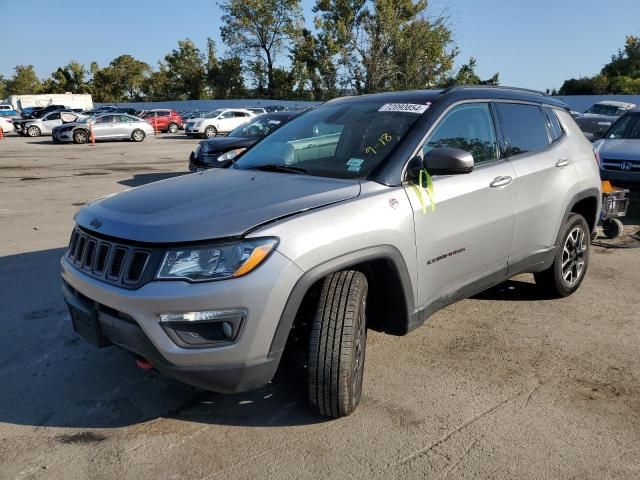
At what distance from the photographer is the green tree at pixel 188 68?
70.0m

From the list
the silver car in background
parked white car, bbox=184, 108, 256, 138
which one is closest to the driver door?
the silver car in background

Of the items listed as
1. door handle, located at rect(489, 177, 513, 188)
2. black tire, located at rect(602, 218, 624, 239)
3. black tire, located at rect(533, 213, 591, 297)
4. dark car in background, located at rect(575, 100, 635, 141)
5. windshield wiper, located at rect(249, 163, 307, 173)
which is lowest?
black tire, located at rect(602, 218, 624, 239)

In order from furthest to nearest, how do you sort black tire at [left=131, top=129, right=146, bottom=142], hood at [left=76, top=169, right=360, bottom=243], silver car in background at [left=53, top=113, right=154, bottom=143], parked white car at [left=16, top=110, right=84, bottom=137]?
parked white car at [left=16, top=110, right=84, bottom=137]
black tire at [left=131, top=129, right=146, bottom=142]
silver car in background at [left=53, top=113, right=154, bottom=143]
hood at [left=76, top=169, right=360, bottom=243]

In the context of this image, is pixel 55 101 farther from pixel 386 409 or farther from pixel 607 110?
pixel 386 409

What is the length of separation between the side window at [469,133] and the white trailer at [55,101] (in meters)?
61.2

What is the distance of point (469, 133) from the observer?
3.79 m

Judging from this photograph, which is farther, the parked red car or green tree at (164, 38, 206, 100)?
green tree at (164, 38, 206, 100)

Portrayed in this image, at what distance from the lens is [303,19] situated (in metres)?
62.0

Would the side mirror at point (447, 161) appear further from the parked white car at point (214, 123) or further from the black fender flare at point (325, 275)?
the parked white car at point (214, 123)

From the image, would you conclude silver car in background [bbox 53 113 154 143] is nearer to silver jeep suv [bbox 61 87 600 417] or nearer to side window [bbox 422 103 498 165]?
silver jeep suv [bbox 61 87 600 417]

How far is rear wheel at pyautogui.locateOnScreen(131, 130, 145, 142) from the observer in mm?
29016

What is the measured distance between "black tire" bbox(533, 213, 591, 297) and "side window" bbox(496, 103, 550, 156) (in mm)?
752

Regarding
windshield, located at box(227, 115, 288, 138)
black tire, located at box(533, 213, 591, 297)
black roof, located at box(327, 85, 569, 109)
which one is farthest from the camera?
windshield, located at box(227, 115, 288, 138)

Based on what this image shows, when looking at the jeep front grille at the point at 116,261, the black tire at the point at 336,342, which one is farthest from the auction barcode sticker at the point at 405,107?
the jeep front grille at the point at 116,261
